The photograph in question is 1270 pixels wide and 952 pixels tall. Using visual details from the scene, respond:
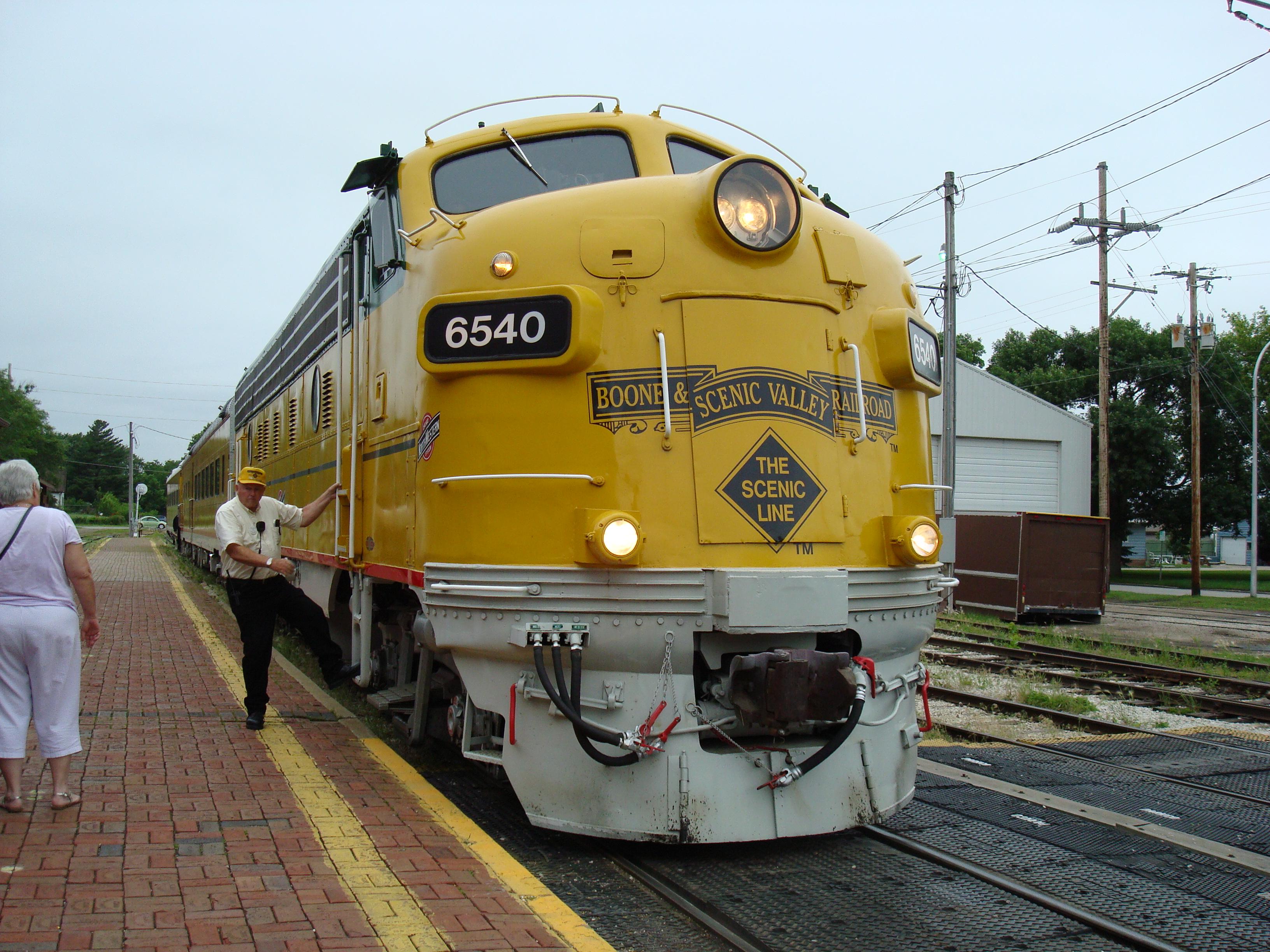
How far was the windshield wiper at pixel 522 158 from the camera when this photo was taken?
17.5 ft

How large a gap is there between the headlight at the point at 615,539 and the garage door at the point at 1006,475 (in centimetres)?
2850

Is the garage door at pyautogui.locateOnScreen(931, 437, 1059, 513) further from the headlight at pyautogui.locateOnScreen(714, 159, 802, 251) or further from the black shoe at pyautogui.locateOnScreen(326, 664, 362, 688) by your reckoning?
the headlight at pyautogui.locateOnScreen(714, 159, 802, 251)

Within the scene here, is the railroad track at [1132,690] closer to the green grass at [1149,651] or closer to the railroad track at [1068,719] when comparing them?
the green grass at [1149,651]

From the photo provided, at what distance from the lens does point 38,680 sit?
4.70 meters

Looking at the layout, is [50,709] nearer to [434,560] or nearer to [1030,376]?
[434,560]

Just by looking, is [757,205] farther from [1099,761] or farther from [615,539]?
[1099,761]

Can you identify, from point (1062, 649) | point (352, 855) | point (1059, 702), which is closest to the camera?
point (352, 855)

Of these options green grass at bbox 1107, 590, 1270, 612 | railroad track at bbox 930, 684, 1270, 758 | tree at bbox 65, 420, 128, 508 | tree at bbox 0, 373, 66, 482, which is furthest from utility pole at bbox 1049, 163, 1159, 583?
tree at bbox 65, 420, 128, 508

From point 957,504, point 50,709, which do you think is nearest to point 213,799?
point 50,709

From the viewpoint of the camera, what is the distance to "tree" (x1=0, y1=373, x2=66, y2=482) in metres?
60.2

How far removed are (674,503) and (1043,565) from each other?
15054mm

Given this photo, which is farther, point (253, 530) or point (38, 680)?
point (253, 530)

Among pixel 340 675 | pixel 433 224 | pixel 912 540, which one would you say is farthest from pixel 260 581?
pixel 912 540

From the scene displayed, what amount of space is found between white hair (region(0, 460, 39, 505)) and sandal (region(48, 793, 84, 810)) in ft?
4.50
